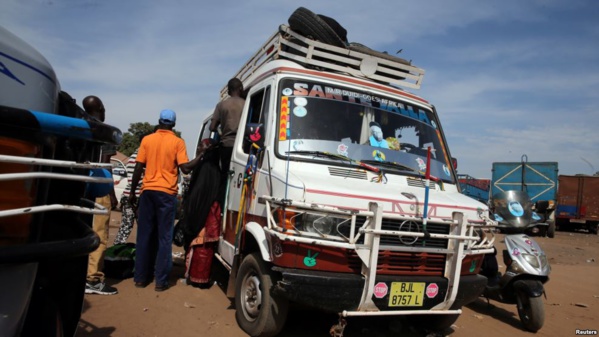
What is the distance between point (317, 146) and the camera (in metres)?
3.72

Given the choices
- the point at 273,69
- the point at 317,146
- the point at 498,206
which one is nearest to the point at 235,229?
the point at 317,146

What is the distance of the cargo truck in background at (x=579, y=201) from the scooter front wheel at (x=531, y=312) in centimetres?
1676

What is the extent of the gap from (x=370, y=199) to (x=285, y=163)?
797mm

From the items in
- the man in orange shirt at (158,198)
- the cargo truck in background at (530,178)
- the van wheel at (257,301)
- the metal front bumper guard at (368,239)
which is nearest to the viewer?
the metal front bumper guard at (368,239)

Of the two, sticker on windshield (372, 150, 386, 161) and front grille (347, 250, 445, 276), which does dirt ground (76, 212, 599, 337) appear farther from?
sticker on windshield (372, 150, 386, 161)

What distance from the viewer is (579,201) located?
1866 centimetres

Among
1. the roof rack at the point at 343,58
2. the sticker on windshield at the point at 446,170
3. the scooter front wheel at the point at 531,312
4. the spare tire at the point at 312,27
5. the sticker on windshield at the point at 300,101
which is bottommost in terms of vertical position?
the scooter front wheel at the point at 531,312

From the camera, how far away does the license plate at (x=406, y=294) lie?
3166mm

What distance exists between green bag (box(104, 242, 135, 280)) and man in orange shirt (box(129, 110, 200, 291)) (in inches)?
15.6

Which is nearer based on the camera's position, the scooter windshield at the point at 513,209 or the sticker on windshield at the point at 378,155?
the sticker on windshield at the point at 378,155

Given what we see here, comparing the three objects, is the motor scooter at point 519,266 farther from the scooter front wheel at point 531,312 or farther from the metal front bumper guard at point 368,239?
the metal front bumper guard at point 368,239

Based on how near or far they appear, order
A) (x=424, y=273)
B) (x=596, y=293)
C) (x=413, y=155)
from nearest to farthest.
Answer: (x=424, y=273) → (x=413, y=155) → (x=596, y=293)

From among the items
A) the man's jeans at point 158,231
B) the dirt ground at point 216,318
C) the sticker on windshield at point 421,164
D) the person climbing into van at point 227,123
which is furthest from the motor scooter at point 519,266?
the man's jeans at point 158,231

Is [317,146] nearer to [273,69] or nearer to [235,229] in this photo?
[273,69]
